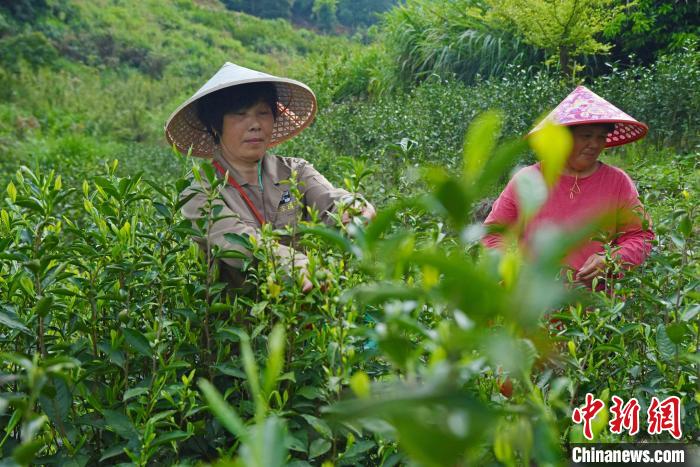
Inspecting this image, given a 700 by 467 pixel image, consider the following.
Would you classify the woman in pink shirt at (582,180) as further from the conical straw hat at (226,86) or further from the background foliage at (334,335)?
the conical straw hat at (226,86)

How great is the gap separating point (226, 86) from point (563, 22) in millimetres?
5341

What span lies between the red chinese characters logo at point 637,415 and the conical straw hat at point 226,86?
170cm

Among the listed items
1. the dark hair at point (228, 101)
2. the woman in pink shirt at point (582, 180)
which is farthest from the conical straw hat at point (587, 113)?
the dark hair at point (228, 101)

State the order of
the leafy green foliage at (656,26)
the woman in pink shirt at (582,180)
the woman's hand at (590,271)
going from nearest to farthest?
the woman's hand at (590,271) < the woman in pink shirt at (582,180) < the leafy green foliage at (656,26)

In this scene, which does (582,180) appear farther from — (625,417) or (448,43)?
(448,43)

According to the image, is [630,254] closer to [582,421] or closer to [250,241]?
[582,421]

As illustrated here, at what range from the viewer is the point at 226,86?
243 cm

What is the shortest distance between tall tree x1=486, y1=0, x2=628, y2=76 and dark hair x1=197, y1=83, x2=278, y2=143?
483 cm

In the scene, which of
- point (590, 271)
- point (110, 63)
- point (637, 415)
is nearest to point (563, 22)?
point (590, 271)

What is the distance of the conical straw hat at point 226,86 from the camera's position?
2490 millimetres

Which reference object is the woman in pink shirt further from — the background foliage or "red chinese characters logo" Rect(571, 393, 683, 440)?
"red chinese characters logo" Rect(571, 393, 683, 440)

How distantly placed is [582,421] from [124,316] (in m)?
0.88

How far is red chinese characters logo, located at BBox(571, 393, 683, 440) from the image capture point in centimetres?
117

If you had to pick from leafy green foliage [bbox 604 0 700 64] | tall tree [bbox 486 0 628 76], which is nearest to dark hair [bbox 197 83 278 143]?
tall tree [bbox 486 0 628 76]
